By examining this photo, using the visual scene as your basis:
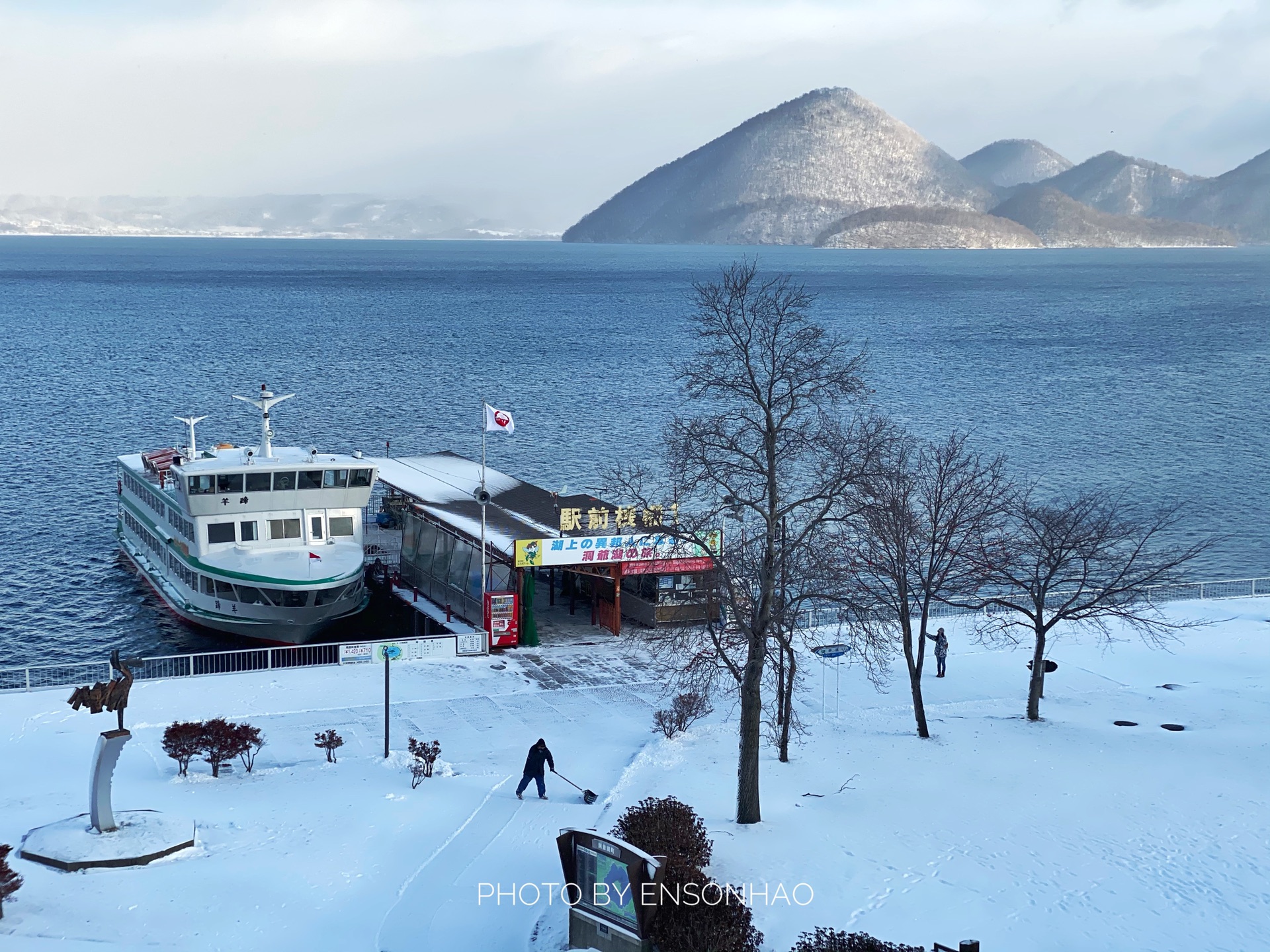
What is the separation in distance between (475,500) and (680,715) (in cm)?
1706

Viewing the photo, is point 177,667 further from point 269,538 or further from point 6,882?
point 6,882

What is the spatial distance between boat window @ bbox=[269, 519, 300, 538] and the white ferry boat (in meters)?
0.02

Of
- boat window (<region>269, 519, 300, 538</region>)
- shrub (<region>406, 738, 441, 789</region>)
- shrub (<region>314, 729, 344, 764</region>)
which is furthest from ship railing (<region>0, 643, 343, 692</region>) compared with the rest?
shrub (<region>406, 738, 441, 789</region>)

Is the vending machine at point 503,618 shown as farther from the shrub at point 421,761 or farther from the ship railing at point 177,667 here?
the shrub at point 421,761

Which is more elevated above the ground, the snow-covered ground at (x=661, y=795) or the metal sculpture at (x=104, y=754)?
the metal sculpture at (x=104, y=754)

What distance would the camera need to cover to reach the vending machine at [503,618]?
3162 cm

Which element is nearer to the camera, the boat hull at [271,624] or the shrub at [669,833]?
the shrub at [669,833]

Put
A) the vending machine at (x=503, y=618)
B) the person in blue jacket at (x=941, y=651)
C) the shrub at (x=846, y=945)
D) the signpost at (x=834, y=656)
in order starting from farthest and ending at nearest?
the vending machine at (x=503, y=618), the person in blue jacket at (x=941, y=651), the signpost at (x=834, y=656), the shrub at (x=846, y=945)

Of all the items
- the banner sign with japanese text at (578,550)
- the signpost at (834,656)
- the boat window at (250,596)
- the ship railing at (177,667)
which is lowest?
the ship railing at (177,667)

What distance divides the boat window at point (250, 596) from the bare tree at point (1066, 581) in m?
21.4

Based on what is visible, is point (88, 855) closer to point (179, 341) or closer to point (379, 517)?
point (379, 517)

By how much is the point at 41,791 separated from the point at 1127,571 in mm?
22398

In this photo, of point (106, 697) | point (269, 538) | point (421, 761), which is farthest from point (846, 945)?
point (269, 538)

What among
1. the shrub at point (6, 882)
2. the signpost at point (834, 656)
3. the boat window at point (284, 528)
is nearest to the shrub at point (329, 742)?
the shrub at point (6, 882)
